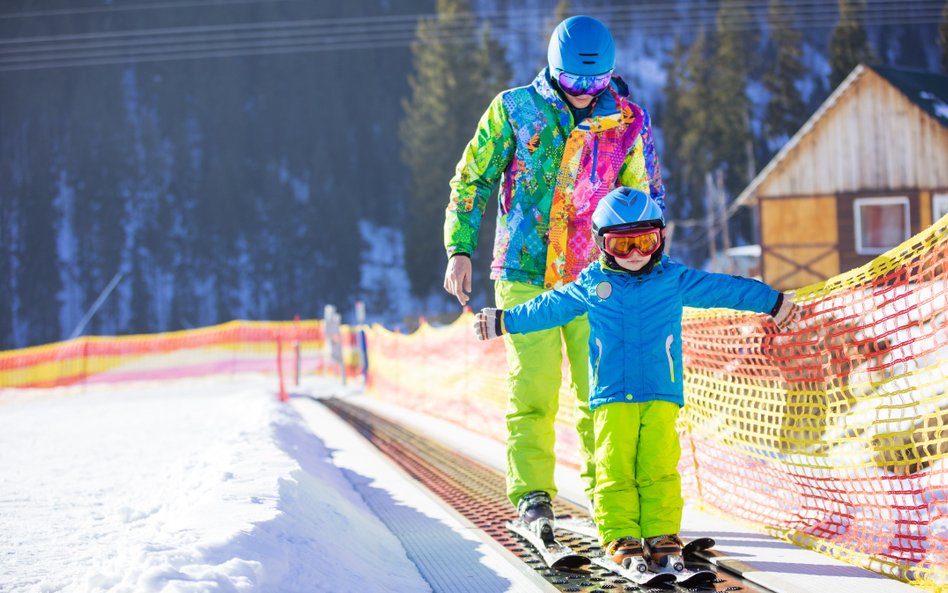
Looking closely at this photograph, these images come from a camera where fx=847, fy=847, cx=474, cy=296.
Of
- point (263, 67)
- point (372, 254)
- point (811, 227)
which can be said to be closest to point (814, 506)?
point (811, 227)

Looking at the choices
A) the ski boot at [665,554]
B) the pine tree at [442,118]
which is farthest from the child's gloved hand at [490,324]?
the pine tree at [442,118]

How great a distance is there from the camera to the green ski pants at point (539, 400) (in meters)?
3.73

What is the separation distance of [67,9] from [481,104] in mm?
55085

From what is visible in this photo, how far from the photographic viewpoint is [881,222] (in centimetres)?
2616

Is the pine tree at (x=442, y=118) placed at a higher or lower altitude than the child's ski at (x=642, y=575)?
higher

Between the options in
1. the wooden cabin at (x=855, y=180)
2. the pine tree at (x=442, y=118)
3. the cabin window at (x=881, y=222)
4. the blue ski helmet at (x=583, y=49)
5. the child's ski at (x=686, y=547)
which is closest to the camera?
the child's ski at (x=686, y=547)

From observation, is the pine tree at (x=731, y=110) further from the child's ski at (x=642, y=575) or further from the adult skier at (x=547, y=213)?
the child's ski at (x=642, y=575)

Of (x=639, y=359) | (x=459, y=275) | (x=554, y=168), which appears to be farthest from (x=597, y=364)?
(x=554, y=168)

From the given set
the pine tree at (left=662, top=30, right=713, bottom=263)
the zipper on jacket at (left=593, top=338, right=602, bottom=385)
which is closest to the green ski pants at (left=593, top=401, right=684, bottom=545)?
the zipper on jacket at (left=593, top=338, right=602, bottom=385)

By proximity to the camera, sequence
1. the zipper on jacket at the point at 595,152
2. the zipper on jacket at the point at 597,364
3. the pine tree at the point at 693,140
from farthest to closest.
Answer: the pine tree at the point at 693,140 → the zipper on jacket at the point at 595,152 → the zipper on jacket at the point at 597,364

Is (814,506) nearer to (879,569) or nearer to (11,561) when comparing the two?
(879,569)

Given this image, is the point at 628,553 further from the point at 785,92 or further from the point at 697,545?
the point at 785,92

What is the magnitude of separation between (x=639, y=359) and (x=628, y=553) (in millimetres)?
704

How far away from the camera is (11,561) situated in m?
3.35
